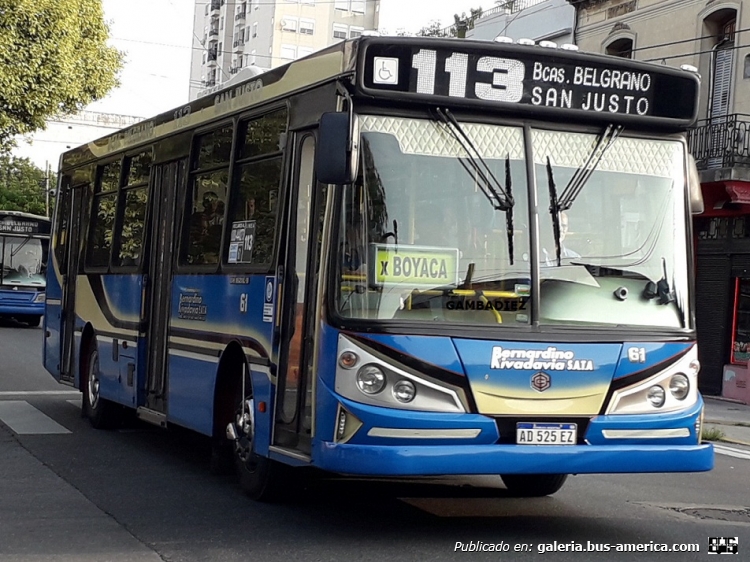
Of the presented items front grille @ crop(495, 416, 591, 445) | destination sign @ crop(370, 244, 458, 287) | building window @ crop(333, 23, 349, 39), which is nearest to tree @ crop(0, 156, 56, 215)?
building window @ crop(333, 23, 349, 39)

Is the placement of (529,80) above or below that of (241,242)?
above

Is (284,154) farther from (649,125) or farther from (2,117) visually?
(2,117)

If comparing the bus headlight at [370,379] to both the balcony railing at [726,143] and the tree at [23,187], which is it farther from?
the tree at [23,187]

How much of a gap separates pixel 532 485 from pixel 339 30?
254 ft

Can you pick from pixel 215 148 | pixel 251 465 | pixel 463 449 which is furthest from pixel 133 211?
pixel 463 449

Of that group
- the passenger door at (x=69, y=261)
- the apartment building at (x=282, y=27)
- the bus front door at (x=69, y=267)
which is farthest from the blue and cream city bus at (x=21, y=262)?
the apartment building at (x=282, y=27)

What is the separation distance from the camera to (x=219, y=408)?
8.90 metres

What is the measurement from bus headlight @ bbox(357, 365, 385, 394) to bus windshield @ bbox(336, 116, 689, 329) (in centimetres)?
31

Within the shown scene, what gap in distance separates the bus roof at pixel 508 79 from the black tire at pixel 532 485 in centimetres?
275

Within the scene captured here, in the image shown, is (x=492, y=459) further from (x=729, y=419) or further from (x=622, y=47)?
(x=622, y=47)

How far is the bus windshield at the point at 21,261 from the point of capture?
1283 inches

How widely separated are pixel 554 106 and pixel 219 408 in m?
3.25

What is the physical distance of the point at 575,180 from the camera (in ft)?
24.4

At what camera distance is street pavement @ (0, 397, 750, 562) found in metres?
6.83
